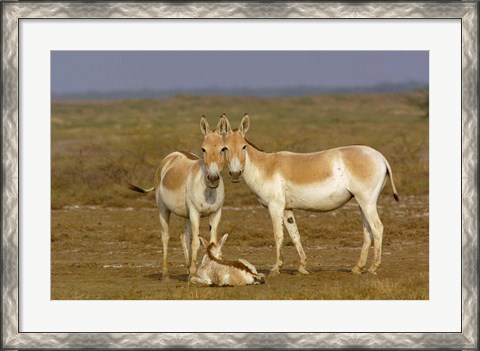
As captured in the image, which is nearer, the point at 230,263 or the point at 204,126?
the point at 230,263

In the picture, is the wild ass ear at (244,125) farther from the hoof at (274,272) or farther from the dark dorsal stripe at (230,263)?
the hoof at (274,272)

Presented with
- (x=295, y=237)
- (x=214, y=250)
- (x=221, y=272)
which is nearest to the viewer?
(x=221, y=272)

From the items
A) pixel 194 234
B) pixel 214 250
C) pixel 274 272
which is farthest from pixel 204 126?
pixel 274 272

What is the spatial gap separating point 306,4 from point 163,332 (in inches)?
168

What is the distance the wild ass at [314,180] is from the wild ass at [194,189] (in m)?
0.57

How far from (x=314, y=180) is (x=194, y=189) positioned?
1863 mm

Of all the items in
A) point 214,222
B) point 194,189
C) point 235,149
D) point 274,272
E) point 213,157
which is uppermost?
point 235,149

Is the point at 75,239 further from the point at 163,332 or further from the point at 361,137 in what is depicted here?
the point at 361,137

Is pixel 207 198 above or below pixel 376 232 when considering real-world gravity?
above

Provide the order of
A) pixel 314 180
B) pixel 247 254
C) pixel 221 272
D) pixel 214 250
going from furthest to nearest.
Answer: pixel 247 254 → pixel 314 180 → pixel 214 250 → pixel 221 272

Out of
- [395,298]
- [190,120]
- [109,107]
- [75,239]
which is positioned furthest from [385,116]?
[395,298]

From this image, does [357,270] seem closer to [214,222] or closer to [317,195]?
[317,195]

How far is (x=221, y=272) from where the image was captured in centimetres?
1385

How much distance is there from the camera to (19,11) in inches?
484
